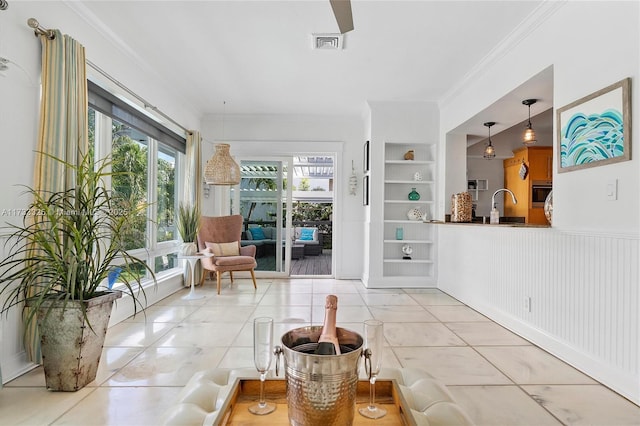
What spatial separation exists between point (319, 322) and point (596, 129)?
8.64 ft

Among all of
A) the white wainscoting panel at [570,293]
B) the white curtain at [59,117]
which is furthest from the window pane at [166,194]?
the white wainscoting panel at [570,293]

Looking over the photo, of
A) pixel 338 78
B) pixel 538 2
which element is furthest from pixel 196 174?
pixel 538 2

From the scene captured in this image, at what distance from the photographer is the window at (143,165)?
323 centimetres

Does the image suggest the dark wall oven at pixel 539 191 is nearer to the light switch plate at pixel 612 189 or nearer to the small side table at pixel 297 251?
the light switch plate at pixel 612 189

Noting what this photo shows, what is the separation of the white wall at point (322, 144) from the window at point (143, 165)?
869mm

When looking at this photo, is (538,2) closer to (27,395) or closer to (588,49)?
(588,49)

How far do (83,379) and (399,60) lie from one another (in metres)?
3.76

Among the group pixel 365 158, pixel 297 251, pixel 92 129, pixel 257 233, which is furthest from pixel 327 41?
pixel 297 251

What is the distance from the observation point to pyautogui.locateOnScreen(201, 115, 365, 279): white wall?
5.65 metres

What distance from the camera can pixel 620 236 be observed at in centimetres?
203

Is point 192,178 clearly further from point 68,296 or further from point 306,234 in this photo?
point 306,234

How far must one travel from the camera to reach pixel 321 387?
841 mm

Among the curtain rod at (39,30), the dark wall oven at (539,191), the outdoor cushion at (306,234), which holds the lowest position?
the outdoor cushion at (306,234)

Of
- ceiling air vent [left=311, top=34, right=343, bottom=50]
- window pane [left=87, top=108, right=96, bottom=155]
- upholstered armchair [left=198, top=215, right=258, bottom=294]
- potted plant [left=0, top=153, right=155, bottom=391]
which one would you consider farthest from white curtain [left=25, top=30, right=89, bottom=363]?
upholstered armchair [left=198, top=215, right=258, bottom=294]
